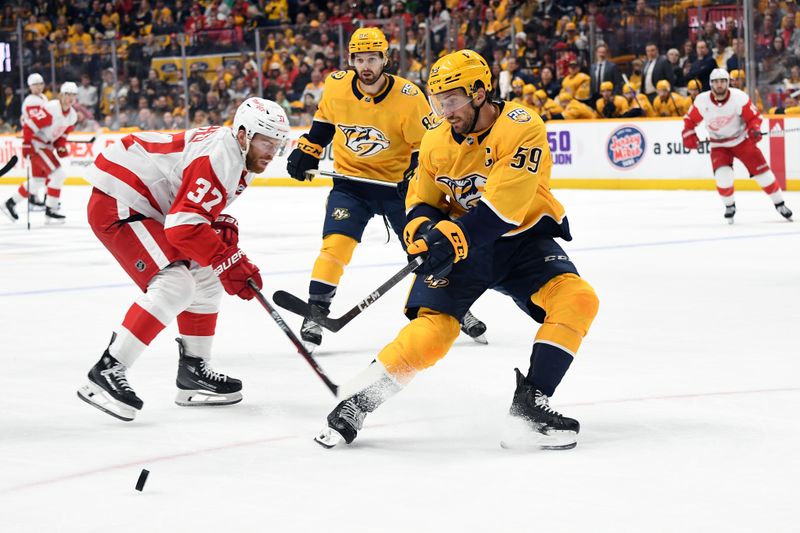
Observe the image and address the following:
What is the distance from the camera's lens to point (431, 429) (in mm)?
3691

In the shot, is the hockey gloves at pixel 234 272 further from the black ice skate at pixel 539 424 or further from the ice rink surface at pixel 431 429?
the black ice skate at pixel 539 424

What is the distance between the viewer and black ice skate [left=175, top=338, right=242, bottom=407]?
4.18 metres

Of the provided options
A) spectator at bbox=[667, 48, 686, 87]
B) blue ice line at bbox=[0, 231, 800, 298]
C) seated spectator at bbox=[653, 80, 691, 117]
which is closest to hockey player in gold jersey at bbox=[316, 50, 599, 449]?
blue ice line at bbox=[0, 231, 800, 298]

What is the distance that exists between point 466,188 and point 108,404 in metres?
1.30

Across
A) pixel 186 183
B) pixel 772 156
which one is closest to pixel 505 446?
pixel 186 183

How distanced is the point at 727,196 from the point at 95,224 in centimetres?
727

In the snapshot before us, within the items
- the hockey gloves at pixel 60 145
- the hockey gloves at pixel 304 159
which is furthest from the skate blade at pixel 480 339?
the hockey gloves at pixel 60 145

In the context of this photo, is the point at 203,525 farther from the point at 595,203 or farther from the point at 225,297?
the point at 595,203

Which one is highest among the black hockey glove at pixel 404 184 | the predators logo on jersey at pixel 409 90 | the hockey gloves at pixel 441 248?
the predators logo on jersey at pixel 409 90

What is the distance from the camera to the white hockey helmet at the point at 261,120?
3865 mm

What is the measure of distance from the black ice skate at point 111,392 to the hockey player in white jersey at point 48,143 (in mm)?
8626

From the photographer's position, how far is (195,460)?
3.36m

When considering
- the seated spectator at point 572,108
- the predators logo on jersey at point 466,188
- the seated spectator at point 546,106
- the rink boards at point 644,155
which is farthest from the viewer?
the seated spectator at point 546,106

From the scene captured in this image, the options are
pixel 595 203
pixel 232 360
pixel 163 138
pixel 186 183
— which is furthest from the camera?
pixel 595 203
